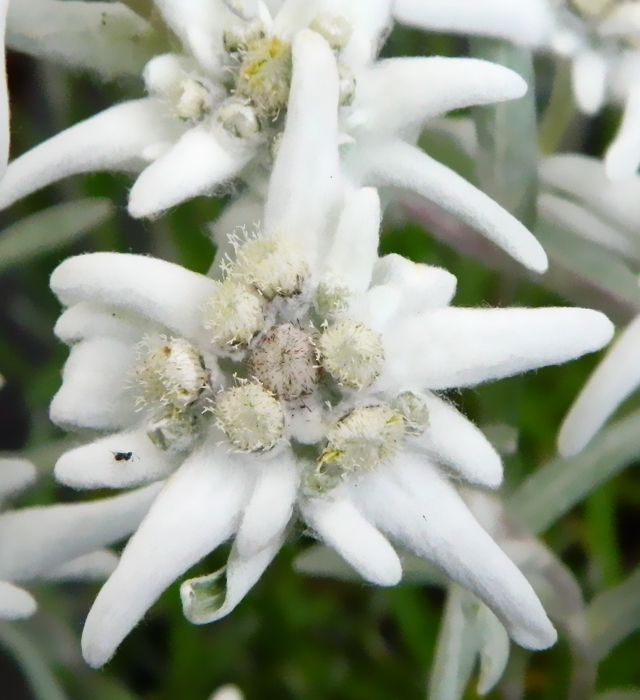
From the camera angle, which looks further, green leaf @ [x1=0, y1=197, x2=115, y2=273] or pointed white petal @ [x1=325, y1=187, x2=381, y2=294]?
green leaf @ [x1=0, y1=197, x2=115, y2=273]

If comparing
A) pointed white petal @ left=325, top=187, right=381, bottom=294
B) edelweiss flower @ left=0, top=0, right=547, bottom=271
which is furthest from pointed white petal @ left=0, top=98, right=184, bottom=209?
pointed white petal @ left=325, top=187, right=381, bottom=294

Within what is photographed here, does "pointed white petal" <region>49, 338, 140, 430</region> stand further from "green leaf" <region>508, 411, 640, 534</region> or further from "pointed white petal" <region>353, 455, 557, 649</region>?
"green leaf" <region>508, 411, 640, 534</region>

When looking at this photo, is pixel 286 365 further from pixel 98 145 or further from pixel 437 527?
pixel 98 145

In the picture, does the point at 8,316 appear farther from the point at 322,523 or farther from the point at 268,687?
the point at 322,523

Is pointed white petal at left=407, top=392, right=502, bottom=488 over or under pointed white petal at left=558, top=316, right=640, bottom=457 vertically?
over

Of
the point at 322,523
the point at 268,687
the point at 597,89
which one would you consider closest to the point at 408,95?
the point at 597,89

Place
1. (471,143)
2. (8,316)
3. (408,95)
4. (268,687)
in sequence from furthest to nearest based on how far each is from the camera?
(8,316), (268,687), (471,143), (408,95)

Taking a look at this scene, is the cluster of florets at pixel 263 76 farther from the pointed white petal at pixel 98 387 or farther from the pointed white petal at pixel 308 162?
the pointed white petal at pixel 98 387
